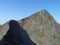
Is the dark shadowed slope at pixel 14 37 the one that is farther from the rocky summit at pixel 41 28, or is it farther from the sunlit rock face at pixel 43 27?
the sunlit rock face at pixel 43 27

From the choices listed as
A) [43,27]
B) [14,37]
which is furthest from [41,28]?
[14,37]

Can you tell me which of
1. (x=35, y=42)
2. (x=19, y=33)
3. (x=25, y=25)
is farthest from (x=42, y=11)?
(x=19, y=33)

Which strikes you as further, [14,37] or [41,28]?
[41,28]

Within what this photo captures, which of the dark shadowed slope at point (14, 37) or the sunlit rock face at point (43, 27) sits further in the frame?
the sunlit rock face at point (43, 27)

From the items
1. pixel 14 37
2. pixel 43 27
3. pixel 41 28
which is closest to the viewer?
pixel 14 37

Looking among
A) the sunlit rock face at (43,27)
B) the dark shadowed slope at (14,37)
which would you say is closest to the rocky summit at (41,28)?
the sunlit rock face at (43,27)

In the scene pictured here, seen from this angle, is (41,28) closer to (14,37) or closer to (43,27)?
(43,27)

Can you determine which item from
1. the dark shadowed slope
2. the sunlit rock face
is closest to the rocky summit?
the sunlit rock face

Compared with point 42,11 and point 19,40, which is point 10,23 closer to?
point 19,40
